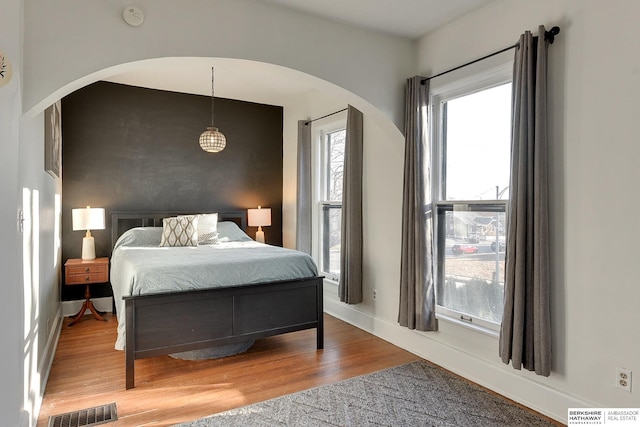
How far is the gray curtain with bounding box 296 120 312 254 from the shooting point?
5078mm

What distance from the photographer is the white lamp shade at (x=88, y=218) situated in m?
4.30

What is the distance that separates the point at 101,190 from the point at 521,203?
448cm

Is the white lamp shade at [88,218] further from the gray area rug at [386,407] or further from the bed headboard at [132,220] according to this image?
the gray area rug at [386,407]

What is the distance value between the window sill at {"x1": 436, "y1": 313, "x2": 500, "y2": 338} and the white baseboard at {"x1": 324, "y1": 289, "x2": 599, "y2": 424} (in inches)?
8.0

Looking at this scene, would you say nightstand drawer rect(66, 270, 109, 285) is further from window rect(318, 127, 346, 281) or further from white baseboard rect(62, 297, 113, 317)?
window rect(318, 127, 346, 281)

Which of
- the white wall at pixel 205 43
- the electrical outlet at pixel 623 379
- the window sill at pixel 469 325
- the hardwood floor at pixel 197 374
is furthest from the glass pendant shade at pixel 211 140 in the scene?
the electrical outlet at pixel 623 379

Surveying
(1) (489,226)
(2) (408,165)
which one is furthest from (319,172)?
(1) (489,226)

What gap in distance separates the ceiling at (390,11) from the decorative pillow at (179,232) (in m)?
2.75

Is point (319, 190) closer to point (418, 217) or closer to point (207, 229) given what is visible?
point (207, 229)

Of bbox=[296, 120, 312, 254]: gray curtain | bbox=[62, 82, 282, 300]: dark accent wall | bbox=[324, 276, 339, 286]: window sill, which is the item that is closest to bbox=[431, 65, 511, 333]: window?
bbox=[324, 276, 339, 286]: window sill

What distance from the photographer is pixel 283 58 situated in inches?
110

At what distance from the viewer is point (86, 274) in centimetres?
428

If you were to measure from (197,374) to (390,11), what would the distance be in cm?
307

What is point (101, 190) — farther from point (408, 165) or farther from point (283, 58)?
point (408, 165)
